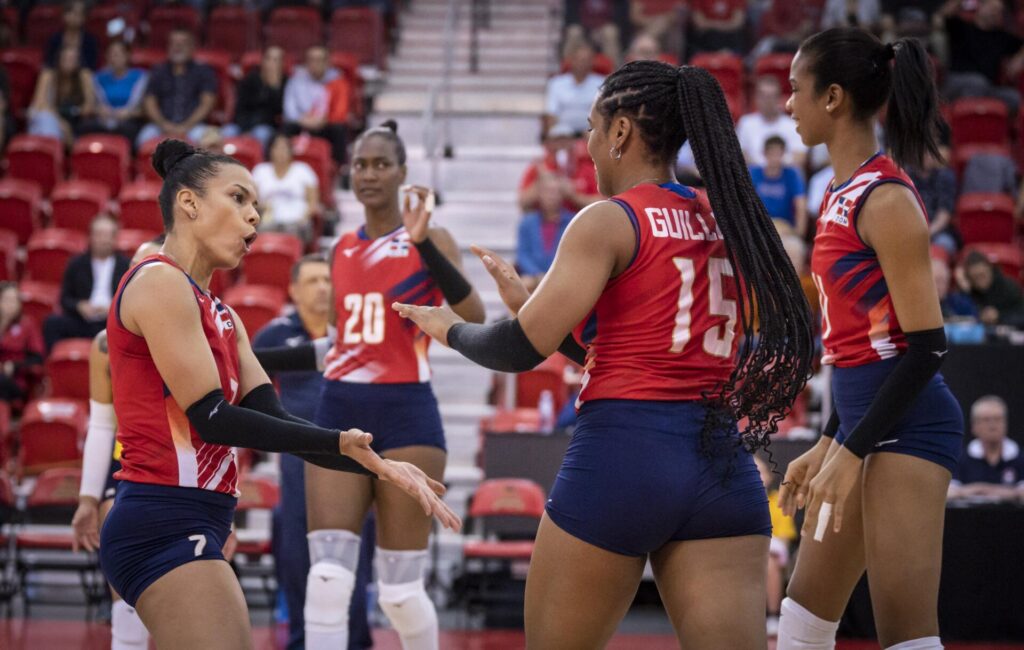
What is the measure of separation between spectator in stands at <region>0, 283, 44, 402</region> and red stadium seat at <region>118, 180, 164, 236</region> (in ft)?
5.20

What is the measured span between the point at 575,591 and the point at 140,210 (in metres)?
8.93

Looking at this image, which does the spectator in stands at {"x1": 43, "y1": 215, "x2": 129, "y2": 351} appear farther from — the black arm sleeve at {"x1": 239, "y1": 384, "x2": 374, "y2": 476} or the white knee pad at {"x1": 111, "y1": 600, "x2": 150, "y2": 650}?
the black arm sleeve at {"x1": 239, "y1": 384, "x2": 374, "y2": 476}

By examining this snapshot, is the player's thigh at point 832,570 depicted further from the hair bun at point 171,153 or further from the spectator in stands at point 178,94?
the spectator in stands at point 178,94

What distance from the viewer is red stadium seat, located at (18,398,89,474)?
8914 millimetres

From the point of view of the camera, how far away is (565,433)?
827 cm

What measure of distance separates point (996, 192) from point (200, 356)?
376 inches

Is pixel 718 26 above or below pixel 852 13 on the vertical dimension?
below

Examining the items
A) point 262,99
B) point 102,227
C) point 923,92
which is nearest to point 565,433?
point 102,227

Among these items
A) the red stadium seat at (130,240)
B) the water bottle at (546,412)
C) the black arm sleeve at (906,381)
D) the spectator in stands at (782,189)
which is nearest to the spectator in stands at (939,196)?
the spectator in stands at (782,189)

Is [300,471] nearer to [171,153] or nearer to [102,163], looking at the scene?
[171,153]

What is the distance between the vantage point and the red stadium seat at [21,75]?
1369 cm

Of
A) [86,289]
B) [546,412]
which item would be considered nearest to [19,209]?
[86,289]

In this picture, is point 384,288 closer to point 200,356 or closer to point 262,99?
point 200,356

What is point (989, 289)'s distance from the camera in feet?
30.7
